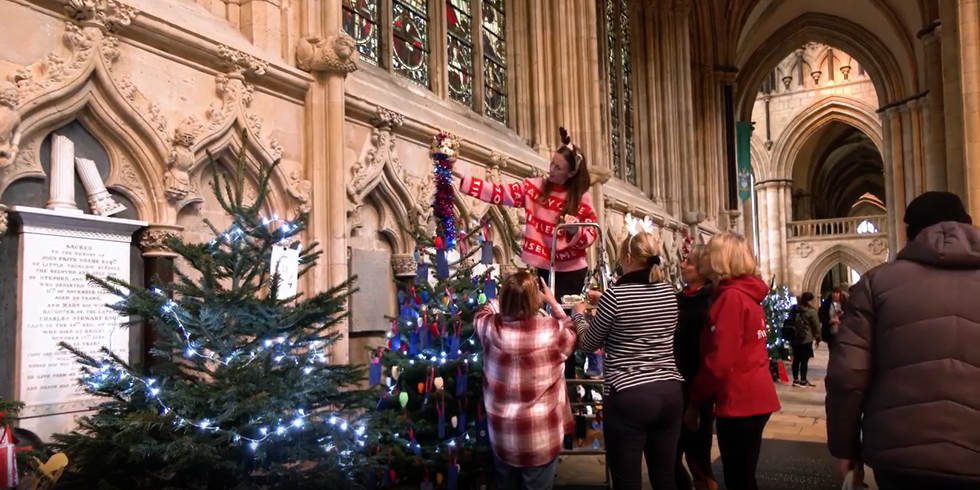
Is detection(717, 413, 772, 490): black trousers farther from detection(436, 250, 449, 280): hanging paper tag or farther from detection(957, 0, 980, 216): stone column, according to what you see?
detection(957, 0, 980, 216): stone column

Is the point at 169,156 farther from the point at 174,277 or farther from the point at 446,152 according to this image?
the point at 446,152

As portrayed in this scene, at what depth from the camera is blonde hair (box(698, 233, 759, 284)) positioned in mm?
2945

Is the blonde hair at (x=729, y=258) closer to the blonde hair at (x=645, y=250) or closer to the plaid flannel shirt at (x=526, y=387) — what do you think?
the blonde hair at (x=645, y=250)

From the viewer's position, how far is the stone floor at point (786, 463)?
4.34 meters

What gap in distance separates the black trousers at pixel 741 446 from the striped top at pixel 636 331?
0.98 feet

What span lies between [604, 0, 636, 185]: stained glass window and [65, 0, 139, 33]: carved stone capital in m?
10.00

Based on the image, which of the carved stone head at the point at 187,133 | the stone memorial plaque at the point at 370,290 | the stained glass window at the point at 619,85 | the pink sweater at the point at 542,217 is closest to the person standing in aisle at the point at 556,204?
the pink sweater at the point at 542,217

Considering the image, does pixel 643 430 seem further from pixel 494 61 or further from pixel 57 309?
pixel 494 61

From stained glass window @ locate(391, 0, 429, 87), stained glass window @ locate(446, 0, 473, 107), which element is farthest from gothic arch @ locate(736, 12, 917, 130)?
stained glass window @ locate(391, 0, 429, 87)

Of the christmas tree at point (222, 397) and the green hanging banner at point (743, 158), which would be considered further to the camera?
the green hanging banner at point (743, 158)

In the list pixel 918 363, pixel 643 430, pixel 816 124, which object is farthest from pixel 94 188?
pixel 816 124

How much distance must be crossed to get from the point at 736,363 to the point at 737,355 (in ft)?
0.14

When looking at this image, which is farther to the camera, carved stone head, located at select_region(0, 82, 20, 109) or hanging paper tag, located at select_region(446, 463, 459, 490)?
hanging paper tag, located at select_region(446, 463, 459, 490)

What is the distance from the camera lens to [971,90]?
8727 millimetres
